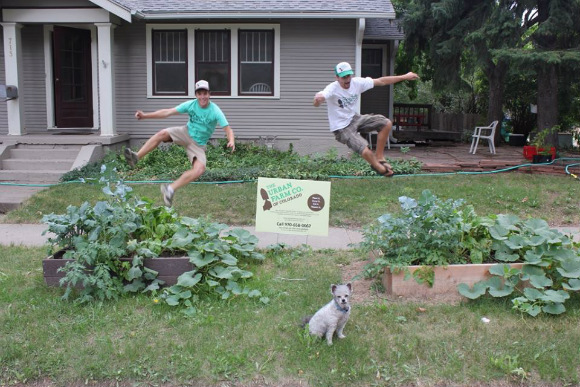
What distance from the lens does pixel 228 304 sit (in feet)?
19.0

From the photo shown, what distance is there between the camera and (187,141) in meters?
7.83

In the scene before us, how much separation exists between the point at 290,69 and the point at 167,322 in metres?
10.5

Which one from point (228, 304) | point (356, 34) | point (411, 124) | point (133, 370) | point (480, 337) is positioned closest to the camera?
point (133, 370)

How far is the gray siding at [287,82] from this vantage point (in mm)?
14922

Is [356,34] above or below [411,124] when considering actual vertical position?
above

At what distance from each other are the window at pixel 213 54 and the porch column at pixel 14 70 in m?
4.05

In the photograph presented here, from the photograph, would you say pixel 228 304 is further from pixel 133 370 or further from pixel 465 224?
pixel 465 224

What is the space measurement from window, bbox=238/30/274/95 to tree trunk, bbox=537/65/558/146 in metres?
6.39

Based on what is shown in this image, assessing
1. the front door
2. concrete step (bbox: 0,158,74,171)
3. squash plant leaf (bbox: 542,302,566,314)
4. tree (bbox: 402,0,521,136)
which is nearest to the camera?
squash plant leaf (bbox: 542,302,566,314)

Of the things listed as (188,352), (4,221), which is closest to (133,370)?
(188,352)

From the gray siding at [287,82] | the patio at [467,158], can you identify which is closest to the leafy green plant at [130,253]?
the patio at [467,158]

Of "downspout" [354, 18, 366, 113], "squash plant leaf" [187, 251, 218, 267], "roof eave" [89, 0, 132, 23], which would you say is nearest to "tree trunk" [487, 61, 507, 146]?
"downspout" [354, 18, 366, 113]

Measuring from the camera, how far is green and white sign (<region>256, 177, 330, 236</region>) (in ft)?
Result: 23.7

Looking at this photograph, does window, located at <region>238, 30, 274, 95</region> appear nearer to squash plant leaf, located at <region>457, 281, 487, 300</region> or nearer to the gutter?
the gutter
